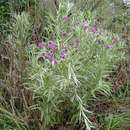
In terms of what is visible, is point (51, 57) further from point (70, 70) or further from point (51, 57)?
point (70, 70)

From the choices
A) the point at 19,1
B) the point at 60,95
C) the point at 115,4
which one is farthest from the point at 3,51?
the point at 115,4

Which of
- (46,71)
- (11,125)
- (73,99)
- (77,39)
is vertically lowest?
(11,125)

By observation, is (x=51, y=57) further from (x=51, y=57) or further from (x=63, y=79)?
(x=63, y=79)

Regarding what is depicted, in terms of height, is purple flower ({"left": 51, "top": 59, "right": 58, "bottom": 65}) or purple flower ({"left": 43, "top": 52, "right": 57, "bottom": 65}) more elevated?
purple flower ({"left": 43, "top": 52, "right": 57, "bottom": 65})

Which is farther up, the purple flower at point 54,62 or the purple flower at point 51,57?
the purple flower at point 51,57

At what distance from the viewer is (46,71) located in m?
2.53

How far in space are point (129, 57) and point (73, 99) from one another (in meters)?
1.14

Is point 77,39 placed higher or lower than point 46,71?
higher

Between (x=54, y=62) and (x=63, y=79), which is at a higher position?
(x=54, y=62)

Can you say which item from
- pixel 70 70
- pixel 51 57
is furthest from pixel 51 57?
pixel 70 70

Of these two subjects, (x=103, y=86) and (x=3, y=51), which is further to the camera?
(x=3, y=51)

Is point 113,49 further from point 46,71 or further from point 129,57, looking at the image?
point 129,57

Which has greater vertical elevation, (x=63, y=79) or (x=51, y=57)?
(x=51, y=57)

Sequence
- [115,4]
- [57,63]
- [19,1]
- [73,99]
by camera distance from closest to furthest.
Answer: [57,63]
[73,99]
[19,1]
[115,4]
